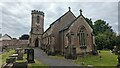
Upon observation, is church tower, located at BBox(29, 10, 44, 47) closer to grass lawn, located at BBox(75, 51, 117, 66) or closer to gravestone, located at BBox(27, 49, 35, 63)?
grass lawn, located at BBox(75, 51, 117, 66)

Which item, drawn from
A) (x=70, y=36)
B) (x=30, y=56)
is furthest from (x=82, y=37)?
(x=30, y=56)

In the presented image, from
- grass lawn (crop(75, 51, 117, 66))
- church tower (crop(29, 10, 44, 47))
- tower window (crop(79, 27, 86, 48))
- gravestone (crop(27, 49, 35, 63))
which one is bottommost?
grass lawn (crop(75, 51, 117, 66))

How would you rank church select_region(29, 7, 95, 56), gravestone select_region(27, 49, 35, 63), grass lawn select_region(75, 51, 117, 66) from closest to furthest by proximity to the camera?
grass lawn select_region(75, 51, 117, 66)
gravestone select_region(27, 49, 35, 63)
church select_region(29, 7, 95, 56)

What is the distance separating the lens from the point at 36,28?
5656 cm

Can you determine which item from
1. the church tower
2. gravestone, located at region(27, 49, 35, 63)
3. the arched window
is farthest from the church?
the church tower

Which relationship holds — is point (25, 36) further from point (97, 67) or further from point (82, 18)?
point (97, 67)

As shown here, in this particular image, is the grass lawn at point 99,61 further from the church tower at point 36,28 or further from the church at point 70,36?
the church tower at point 36,28

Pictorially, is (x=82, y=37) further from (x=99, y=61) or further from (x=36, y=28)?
(x=36, y=28)

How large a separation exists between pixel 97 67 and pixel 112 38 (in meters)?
40.6

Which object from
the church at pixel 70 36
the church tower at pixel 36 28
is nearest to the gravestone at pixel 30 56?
the church at pixel 70 36

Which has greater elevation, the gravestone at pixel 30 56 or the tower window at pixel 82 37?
the tower window at pixel 82 37

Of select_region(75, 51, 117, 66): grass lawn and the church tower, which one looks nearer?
select_region(75, 51, 117, 66): grass lawn

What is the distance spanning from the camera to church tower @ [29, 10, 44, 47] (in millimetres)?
56053

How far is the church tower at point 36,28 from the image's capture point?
184ft
